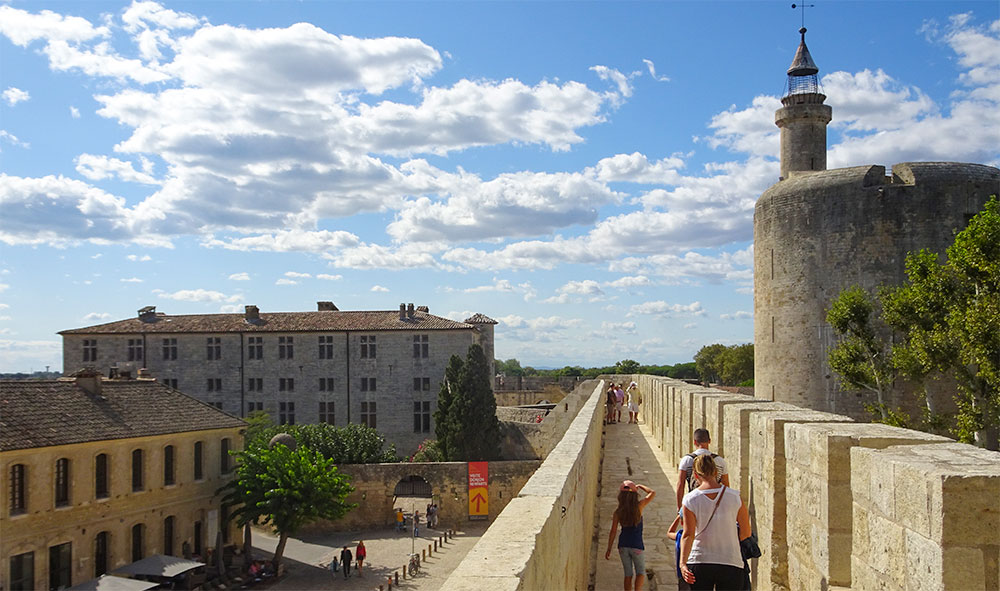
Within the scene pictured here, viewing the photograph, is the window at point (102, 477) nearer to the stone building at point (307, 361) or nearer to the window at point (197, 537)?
the window at point (197, 537)

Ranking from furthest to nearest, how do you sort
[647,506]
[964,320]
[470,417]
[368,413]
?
[368,413]
[470,417]
[964,320]
[647,506]

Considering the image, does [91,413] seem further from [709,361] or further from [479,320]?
[709,361]

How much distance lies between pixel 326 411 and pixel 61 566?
27552 millimetres

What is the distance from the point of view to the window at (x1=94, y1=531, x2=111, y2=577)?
26.0 meters

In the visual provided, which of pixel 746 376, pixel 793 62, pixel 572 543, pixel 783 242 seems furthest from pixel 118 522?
pixel 746 376

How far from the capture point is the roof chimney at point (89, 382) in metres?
29.0

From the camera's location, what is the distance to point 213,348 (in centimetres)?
5231

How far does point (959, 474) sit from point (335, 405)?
51033 mm

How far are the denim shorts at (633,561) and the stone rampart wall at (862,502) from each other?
0.99m

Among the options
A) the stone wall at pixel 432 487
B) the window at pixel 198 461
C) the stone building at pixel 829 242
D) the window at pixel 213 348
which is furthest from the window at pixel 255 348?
the stone building at pixel 829 242

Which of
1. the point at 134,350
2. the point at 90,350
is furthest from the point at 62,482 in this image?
the point at 90,350

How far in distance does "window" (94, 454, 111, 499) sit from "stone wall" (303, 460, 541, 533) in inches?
513

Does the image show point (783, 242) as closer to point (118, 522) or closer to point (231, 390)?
point (118, 522)

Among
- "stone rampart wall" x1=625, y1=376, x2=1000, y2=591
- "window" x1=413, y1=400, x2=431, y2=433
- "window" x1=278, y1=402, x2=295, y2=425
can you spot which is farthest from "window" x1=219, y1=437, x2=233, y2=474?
"stone rampart wall" x1=625, y1=376, x2=1000, y2=591
